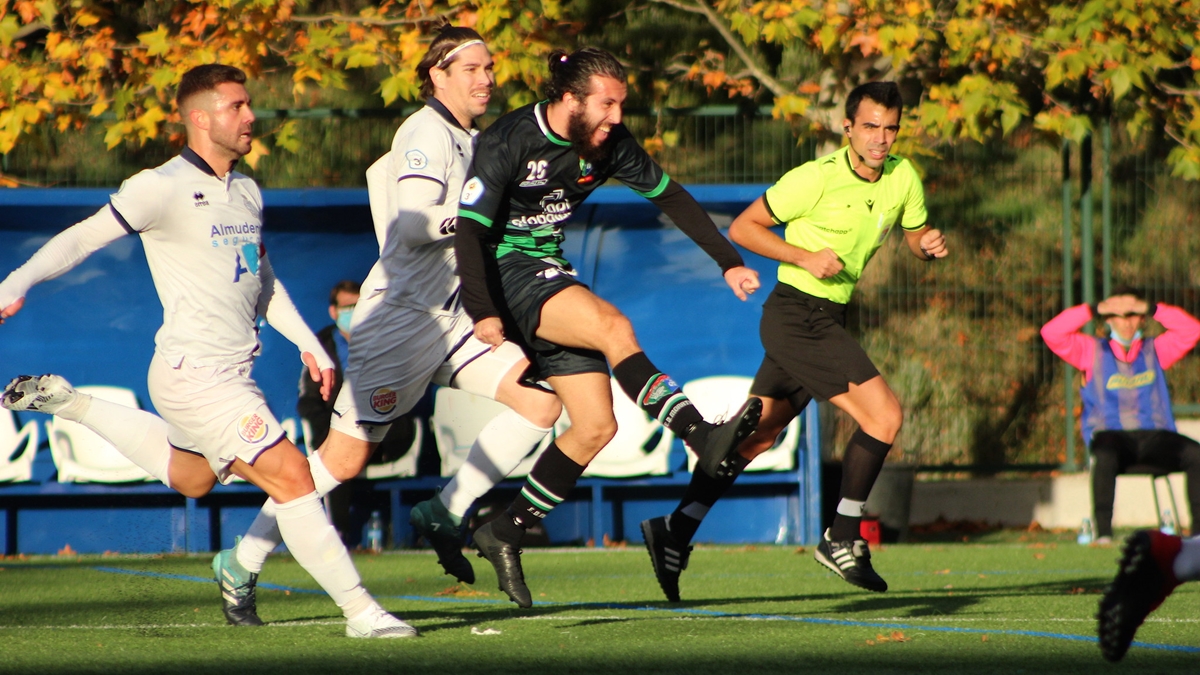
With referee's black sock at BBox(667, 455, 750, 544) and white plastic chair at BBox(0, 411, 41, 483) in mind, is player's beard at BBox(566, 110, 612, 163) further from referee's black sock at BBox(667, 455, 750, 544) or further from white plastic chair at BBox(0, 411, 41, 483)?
white plastic chair at BBox(0, 411, 41, 483)

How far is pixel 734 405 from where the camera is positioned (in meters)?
11.0

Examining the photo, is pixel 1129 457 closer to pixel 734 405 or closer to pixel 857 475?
pixel 734 405

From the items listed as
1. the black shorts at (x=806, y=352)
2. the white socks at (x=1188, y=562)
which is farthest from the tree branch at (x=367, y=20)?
the white socks at (x=1188, y=562)

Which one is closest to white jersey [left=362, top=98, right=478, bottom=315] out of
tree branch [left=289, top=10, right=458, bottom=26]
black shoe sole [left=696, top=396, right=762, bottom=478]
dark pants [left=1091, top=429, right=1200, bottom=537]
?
black shoe sole [left=696, top=396, right=762, bottom=478]

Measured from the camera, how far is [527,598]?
558 centimetres

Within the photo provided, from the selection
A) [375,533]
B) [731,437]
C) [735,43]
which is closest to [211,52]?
[375,533]

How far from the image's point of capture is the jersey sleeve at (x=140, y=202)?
5.04 meters

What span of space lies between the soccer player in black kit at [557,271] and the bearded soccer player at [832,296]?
71 cm

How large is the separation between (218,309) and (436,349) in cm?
106

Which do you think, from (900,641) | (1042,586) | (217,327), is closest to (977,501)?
(1042,586)

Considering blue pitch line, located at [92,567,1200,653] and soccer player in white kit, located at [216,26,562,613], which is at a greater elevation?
soccer player in white kit, located at [216,26,562,613]

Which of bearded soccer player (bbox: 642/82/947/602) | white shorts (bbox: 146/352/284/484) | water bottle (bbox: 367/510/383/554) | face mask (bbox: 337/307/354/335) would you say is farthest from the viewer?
water bottle (bbox: 367/510/383/554)

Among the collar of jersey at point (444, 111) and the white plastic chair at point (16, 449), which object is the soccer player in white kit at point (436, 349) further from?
the white plastic chair at point (16, 449)

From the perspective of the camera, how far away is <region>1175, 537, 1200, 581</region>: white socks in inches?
149
